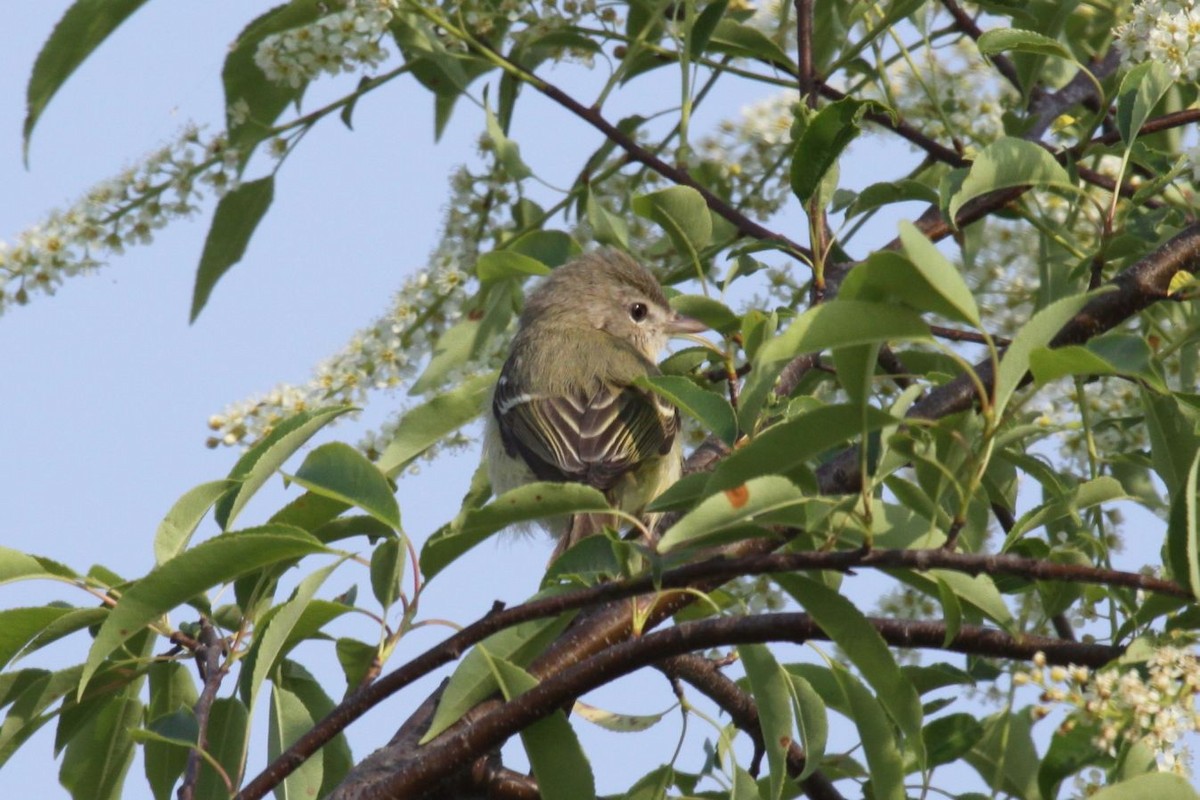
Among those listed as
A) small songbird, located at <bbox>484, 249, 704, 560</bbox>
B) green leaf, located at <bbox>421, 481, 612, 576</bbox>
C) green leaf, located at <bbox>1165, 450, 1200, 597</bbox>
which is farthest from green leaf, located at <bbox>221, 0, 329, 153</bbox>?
green leaf, located at <bbox>1165, 450, 1200, 597</bbox>

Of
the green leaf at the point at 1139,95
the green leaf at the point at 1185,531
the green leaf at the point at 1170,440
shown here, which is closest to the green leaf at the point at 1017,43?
the green leaf at the point at 1139,95

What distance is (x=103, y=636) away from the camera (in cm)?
225

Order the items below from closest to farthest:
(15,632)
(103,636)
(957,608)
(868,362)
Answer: (868,362) → (957,608) → (103,636) → (15,632)

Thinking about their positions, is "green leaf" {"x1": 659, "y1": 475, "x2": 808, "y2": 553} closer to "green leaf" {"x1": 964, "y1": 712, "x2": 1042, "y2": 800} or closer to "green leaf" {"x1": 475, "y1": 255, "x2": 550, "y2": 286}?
"green leaf" {"x1": 964, "y1": 712, "x2": 1042, "y2": 800}

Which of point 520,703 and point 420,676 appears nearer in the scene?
point 420,676

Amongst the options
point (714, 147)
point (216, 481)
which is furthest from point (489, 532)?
point (714, 147)

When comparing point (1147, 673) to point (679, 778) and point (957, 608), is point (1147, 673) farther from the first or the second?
point (679, 778)

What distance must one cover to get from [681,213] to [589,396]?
1.49 metres

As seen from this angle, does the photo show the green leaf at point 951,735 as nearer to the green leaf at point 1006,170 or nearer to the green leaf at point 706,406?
the green leaf at point 706,406

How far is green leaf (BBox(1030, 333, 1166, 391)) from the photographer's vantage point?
6.17 feet

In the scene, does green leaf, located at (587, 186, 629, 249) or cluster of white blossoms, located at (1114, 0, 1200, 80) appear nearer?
cluster of white blossoms, located at (1114, 0, 1200, 80)

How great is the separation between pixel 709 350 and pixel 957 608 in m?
1.47

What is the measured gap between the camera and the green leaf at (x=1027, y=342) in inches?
74.5

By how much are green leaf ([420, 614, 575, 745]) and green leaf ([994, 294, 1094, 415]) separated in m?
0.86
